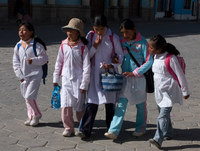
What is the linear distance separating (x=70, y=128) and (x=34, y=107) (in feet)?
2.36

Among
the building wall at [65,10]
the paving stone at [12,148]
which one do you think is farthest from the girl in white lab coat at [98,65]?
the building wall at [65,10]

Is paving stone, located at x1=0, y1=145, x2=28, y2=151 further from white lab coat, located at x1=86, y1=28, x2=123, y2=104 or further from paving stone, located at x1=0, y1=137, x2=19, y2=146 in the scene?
white lab coat, located at x1=86, y1=28, x2=123, y2=104

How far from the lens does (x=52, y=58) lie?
39.0ft

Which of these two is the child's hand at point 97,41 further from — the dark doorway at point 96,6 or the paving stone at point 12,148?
the dark doorway at point 96,6

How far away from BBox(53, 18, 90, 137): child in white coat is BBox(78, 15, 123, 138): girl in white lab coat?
11 cm

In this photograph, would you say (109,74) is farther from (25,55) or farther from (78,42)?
(25,55)

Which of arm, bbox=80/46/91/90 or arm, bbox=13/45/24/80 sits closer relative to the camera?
arm, bbox=80/46/91/90

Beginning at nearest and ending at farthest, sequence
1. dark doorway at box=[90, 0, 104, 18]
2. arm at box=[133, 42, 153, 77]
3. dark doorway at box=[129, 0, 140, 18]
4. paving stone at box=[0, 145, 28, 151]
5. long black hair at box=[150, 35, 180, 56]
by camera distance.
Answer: paving stone at box=[0, 145, 28, 151] → long black hair at box=[150, 35, 180, 56] → arm at box=[133, 42, 153, 77] → dark doorway at box=[90, 0, 104, 18] → dark doorway at box=[129, 0, 140, 18]

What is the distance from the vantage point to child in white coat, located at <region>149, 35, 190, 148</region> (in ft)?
15.4

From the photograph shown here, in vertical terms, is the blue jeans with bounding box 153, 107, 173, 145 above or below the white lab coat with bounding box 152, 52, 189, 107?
below

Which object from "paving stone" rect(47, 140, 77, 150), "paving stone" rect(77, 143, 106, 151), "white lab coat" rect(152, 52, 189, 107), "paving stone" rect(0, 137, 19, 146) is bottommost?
"paving stone" rect(77, 143, 106, 151)

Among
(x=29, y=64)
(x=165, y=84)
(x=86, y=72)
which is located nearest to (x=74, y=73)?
(x=86, y=72)

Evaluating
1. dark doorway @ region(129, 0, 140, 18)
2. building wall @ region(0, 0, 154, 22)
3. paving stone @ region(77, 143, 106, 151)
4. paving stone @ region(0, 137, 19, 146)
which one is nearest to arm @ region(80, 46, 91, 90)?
paving stone @ region(77, 143, 106, 151)

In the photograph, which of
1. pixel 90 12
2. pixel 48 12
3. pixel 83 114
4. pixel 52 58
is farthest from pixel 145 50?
pixel 90 12
